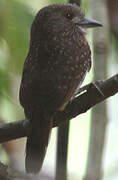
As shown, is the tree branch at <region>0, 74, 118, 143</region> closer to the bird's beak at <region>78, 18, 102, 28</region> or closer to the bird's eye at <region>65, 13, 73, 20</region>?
the bird's beak at <region>78, 18, 102, 28</region>

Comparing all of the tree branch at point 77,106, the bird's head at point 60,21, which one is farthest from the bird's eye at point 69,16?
the tree branch at point 77,106

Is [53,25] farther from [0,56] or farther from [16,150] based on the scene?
[16,150]

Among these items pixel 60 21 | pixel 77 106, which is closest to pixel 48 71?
pixel 77 106

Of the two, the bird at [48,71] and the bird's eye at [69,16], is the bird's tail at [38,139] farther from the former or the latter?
the bird's eye at [69,16]

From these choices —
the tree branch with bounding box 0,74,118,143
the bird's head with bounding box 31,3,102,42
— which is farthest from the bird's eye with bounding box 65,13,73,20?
the tree branch with bounding box 0,74,118,143

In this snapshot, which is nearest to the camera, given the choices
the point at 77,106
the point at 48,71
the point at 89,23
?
the point at 77,106

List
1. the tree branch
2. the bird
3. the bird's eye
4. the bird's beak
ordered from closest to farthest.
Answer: the tree branch < the bird < the bird's beak < the bird's eye

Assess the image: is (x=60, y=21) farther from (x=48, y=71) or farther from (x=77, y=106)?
(x=77, y=106)

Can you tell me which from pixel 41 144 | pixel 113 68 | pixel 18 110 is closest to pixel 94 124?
pixel 41 144
